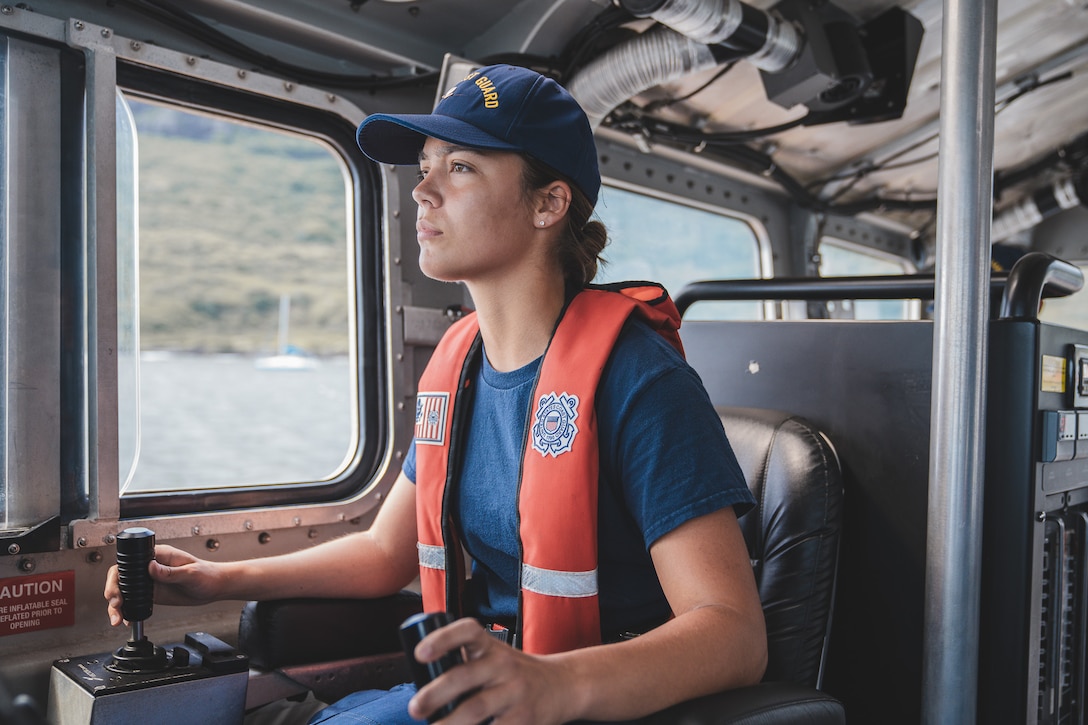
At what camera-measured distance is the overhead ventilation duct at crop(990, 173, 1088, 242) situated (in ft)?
17.7

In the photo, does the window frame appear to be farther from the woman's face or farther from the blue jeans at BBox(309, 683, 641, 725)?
the woman's face

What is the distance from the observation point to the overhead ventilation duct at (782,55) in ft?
8.99

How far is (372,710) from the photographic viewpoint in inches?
65.9

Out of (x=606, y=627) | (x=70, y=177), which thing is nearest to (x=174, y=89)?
(x=70, y=177)

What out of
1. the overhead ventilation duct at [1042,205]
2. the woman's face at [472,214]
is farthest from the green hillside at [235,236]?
the overhead ventilation duct at [1042,205]

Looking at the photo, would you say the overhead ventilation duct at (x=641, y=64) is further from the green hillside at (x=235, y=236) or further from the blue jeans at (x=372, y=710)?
the blue jeans at (x=372, y=710)

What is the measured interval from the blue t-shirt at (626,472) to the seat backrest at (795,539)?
12.2 inches

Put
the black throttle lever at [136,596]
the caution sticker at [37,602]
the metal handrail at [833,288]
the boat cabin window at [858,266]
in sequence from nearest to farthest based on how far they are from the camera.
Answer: the black throttle lever at [136,596], the caution sticker at [37,602], the metal handrail at [833,288], the boat cabin window at [858,266]

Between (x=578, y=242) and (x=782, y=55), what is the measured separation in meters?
1.75

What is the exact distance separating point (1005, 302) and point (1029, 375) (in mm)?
168

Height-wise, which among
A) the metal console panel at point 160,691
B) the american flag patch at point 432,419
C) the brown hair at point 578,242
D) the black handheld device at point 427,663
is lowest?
the metal console panel at point 160,691

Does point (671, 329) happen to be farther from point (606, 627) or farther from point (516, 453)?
point (606, 627)

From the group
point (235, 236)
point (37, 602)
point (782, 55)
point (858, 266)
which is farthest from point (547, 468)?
point (858, 266)

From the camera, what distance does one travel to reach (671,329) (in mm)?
1709
